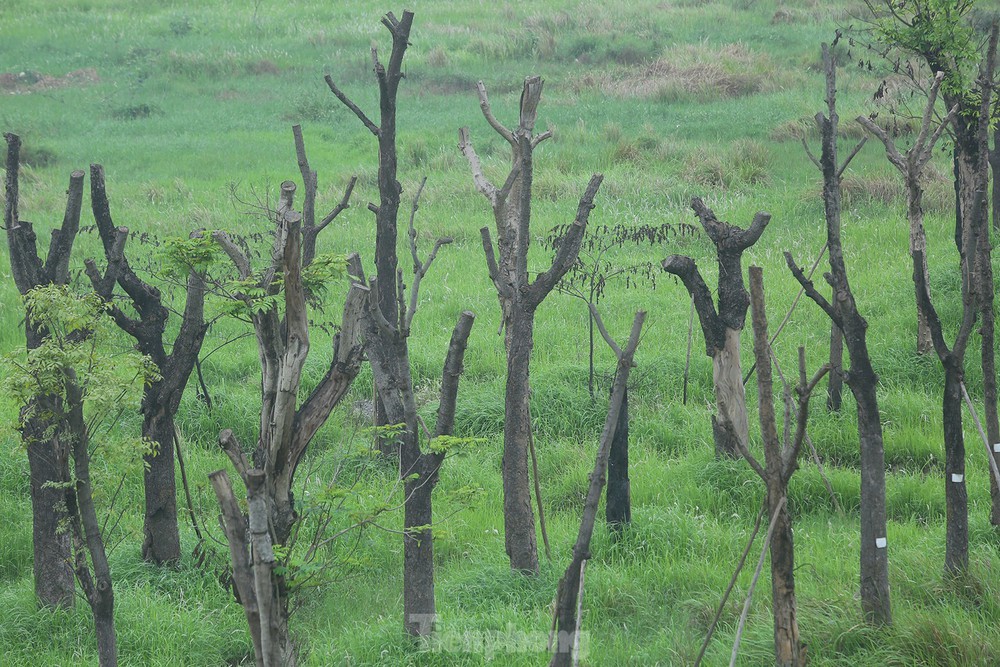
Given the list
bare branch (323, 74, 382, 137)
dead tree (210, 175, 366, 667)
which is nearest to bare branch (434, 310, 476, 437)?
dead tree (210, 175, 366, 667)

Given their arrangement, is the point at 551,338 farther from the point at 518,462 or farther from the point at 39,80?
the point at 39,80

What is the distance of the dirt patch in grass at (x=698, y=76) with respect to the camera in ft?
76.2

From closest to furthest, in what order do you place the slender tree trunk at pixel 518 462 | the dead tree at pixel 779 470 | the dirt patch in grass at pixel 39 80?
the dead tree at pixel 779 470 → the slender tree trunk at pixel 518 462 → the dirt patch in grass at pixel 39 80

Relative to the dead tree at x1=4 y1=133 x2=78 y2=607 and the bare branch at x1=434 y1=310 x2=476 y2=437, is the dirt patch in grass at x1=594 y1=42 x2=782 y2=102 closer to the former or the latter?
the dead tree at x1=4 y1=133 x2=78 y2=607

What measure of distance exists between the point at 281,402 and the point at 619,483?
2922mm

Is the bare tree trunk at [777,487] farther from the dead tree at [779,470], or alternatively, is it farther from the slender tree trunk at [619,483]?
the slender tree trunk at [619,483]

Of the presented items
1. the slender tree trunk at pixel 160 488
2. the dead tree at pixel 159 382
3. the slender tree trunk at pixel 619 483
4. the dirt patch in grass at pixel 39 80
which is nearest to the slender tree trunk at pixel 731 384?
the slender tree trunk at pixel 619 483

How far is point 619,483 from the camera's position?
658 centimetres

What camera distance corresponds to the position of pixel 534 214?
14.6 meters

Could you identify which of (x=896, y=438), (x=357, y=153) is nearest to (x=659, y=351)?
(x=896, y=438)

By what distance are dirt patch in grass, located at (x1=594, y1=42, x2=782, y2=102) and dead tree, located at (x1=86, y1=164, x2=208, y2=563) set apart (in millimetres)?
18292

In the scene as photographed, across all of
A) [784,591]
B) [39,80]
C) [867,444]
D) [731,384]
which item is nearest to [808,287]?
[867,444]

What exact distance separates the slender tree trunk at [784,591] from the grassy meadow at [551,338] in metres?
0.68

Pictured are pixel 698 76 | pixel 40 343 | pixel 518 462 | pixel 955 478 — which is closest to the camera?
pixel 955 478
